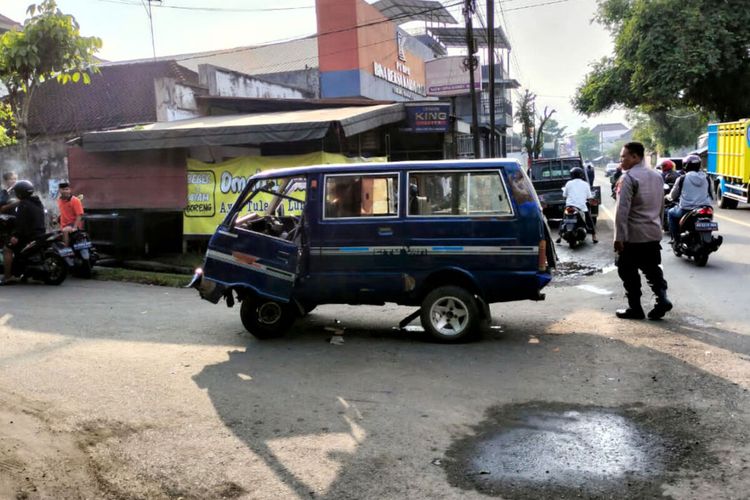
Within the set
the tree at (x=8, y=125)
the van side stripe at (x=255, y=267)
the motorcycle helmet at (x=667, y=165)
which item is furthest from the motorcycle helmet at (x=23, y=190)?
the motorcycle helmet at (x=667, y=165)

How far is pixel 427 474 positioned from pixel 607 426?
1401 millimetres

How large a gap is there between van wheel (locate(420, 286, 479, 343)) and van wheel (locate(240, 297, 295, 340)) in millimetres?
1582

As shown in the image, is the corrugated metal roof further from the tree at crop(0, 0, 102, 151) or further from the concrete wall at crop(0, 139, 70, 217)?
the tree at crop(0, 0, 102, 151)

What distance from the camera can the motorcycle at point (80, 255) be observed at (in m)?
10.8

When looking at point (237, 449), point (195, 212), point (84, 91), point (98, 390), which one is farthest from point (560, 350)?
point (84, 91)

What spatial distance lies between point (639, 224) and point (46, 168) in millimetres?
15669

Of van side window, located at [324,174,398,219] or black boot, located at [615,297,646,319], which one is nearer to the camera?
van side window, located at [324,174,398,219]

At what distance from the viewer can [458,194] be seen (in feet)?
20.7

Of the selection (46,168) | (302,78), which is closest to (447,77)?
(302,78)

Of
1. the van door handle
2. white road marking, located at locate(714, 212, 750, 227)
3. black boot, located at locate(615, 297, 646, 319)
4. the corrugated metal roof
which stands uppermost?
the corrugated metal roof

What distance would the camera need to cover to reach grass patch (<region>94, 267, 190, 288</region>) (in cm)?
1083

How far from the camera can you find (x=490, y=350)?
6.12m

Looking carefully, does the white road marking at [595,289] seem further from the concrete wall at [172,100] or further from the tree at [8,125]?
the concrete wall at [172,100]

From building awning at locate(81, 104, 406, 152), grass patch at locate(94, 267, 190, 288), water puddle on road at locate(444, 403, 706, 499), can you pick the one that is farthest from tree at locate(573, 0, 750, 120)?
water puddle on road at locate(444, 403, 706, 499)
